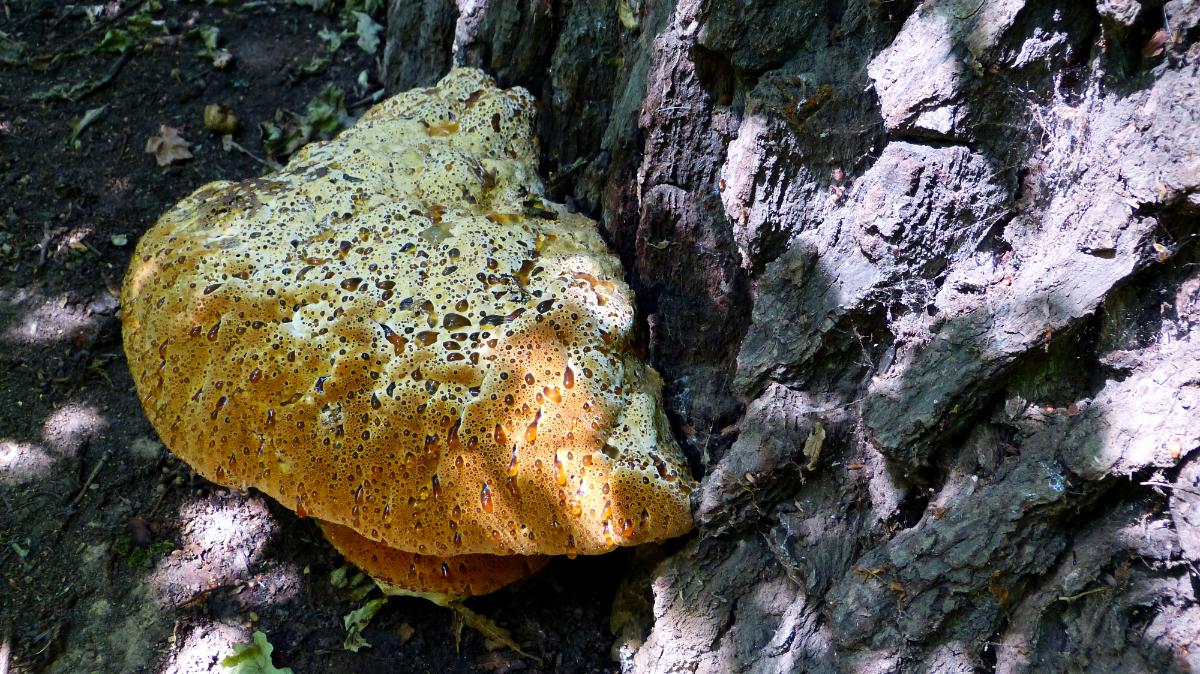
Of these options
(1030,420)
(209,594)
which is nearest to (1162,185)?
(1030,420)

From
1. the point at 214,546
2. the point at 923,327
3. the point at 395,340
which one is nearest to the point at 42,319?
the point at 214,546

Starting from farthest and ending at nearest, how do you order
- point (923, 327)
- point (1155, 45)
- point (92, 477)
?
point (92, 477) → point (923, 327) → point (1155, 45)

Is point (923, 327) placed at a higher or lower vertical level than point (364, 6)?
higher

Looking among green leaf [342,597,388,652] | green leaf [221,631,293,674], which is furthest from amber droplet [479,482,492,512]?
green leaf [221,631,293,674]

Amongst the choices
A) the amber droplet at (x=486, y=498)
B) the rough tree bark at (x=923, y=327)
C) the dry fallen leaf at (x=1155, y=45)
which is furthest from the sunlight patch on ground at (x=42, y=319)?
the dry fallen leaf at (x=1155, y=45)

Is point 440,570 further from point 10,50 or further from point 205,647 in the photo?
point 10,50

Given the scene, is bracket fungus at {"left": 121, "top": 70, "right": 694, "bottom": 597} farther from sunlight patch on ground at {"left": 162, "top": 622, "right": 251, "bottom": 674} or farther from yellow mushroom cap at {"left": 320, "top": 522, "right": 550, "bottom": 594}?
sunlight patch on ground at {"left": 162, "top": 622, "right": 251, "bottom": 674}
